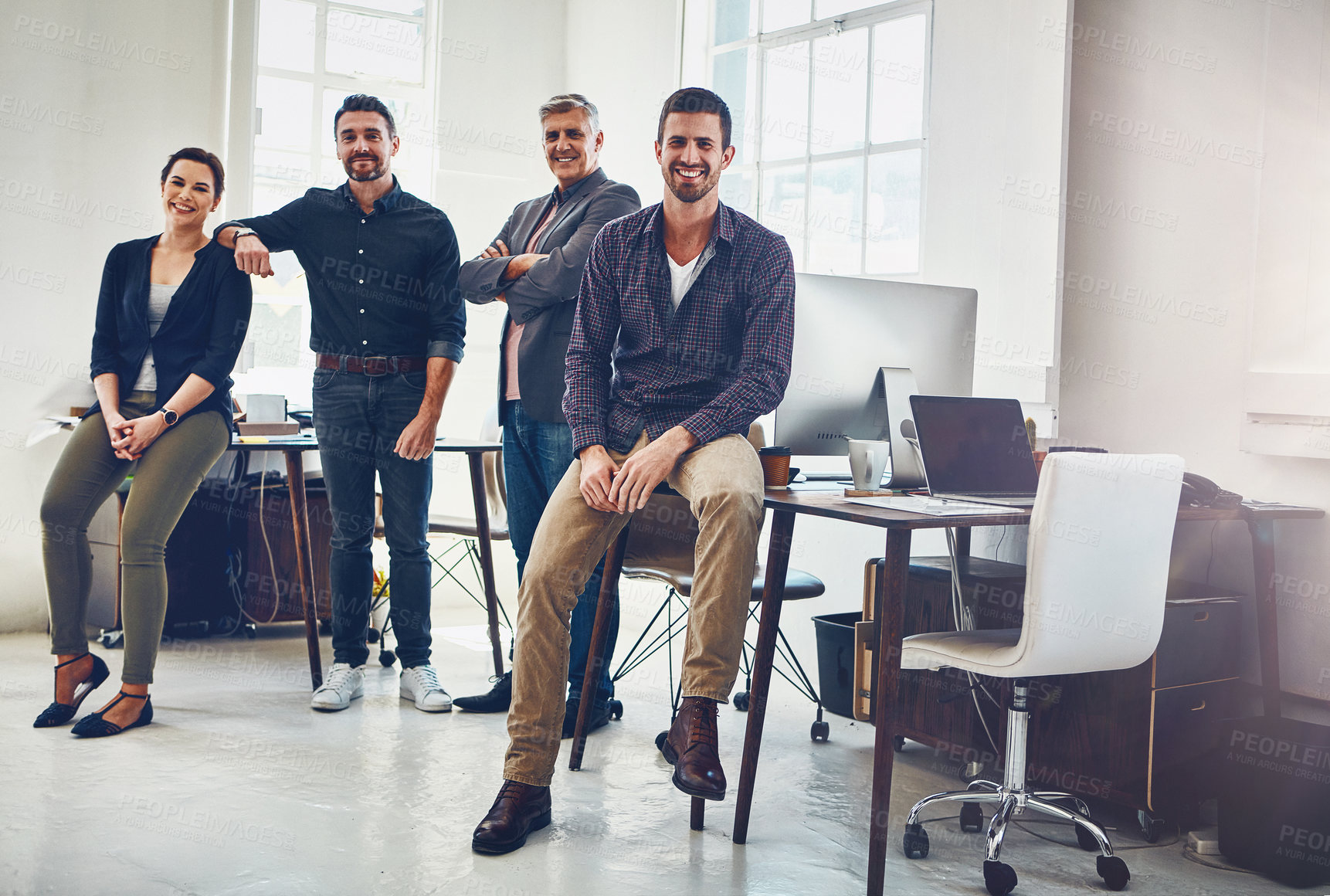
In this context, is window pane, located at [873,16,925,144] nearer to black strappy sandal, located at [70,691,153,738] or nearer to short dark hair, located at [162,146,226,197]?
short dark hair, located at [162,146,226,197]

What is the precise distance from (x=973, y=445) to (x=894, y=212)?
180 cm

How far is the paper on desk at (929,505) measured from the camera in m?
2.29

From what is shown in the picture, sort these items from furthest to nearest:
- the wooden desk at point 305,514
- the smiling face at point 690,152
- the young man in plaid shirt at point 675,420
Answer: the wooden desk at point 305,514 < the smiling face at point 690,152 < the young man in plaid shirt at point 675,420

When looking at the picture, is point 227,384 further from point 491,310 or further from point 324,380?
point 491,310

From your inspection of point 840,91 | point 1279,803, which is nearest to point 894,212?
point 840,91

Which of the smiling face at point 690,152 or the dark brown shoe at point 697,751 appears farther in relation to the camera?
the smiling face at point 690,152

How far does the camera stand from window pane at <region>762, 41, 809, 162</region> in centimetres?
468

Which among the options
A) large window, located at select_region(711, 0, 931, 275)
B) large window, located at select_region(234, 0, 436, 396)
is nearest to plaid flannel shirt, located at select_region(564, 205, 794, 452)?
large window, located at select_region(711, 0, 931, 275)

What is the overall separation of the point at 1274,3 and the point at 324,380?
2.98 m

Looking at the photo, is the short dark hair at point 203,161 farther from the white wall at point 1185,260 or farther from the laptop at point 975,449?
the white wall at point 1185,260

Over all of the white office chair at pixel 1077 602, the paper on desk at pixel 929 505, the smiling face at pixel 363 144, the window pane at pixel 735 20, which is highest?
the window pane at pixel 735 20

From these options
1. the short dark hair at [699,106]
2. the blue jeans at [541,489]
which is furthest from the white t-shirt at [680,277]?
the blue jeans at [541,489]

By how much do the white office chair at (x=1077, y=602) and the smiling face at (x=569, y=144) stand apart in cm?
175

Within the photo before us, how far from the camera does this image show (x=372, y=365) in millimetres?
3459
